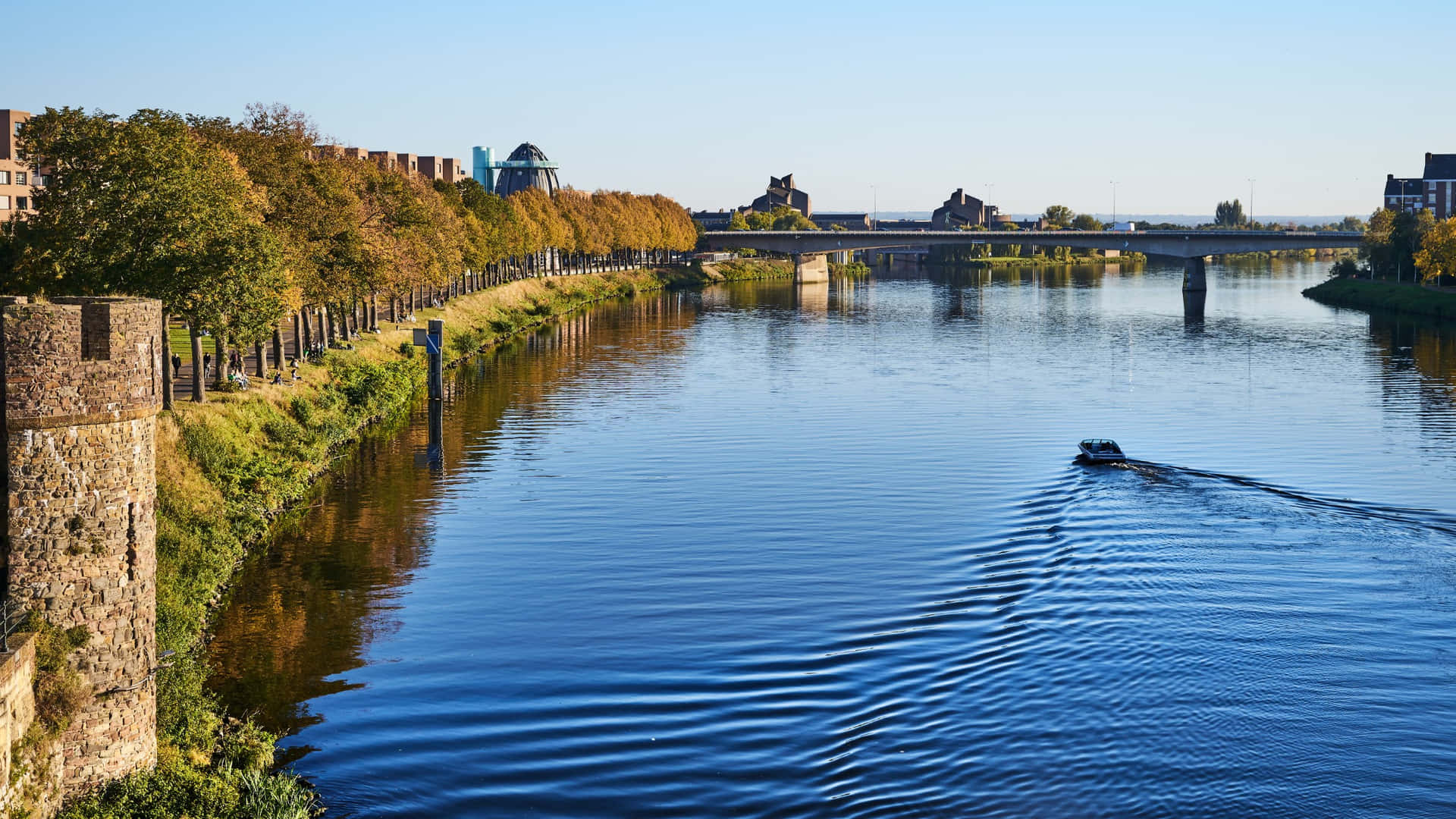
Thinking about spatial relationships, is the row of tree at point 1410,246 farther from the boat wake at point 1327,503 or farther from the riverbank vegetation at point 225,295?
the riverbank vegetation at point 225,295

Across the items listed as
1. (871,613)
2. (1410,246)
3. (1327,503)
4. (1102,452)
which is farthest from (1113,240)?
(871,613)

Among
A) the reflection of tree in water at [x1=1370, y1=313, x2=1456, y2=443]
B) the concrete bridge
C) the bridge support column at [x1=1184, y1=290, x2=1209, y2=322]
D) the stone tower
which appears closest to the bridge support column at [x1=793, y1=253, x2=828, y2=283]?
the concrete bridge

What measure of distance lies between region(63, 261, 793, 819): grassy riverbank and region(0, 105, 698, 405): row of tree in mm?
2474

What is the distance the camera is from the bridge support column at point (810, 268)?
184 m

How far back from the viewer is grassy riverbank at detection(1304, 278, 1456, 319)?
375 ft

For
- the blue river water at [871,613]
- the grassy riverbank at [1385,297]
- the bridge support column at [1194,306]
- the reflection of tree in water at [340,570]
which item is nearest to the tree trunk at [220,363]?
the reflection of tree in water at [340,570]

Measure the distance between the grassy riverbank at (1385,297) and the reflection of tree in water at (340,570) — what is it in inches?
3110

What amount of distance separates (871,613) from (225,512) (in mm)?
18137

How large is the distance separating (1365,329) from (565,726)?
9632 cm

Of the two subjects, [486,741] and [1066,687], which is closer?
[486,741]

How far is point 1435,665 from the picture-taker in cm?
2931

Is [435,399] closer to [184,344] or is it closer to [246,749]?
[184,344]

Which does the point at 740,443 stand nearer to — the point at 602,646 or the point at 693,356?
the point at 602,646

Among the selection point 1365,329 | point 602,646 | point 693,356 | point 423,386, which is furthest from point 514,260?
point 602,646
